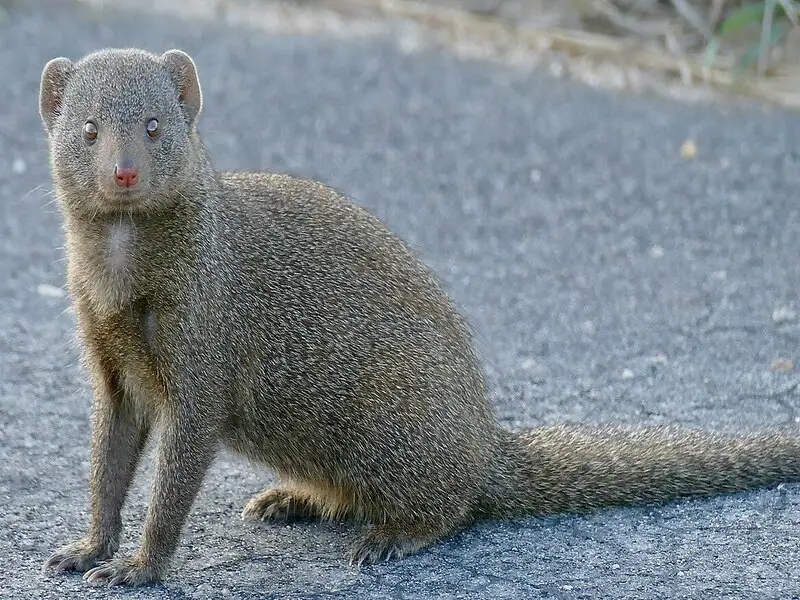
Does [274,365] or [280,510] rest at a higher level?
[274,365]

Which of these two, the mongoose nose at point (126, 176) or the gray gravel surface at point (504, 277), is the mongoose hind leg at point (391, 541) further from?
the mongoose nose at point (126, 176)

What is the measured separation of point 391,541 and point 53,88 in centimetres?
158

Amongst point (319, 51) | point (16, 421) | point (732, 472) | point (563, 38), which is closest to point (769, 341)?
point (732, 472)

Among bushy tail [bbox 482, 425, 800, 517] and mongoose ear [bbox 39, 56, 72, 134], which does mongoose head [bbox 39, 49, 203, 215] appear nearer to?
mongoose ear [bbox 39, 56, 72, 134]

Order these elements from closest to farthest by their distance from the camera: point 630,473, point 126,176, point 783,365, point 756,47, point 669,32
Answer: point 126,176
point 630,473
point 783,365
point 756,47
point 669,32

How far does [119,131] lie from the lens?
3320 millimetres

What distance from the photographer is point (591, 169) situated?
7.14 metres

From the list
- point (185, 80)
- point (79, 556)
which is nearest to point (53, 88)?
point (185, 80)

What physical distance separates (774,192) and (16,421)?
13.5 ft

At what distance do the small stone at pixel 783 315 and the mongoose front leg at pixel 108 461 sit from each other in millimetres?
2808

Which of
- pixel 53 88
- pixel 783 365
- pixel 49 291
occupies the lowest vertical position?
pixel 49 291

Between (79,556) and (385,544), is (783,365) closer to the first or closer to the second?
(385,544)

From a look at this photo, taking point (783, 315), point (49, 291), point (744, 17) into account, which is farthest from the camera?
point (744, 17)

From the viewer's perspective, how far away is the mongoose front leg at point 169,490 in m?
3.39
